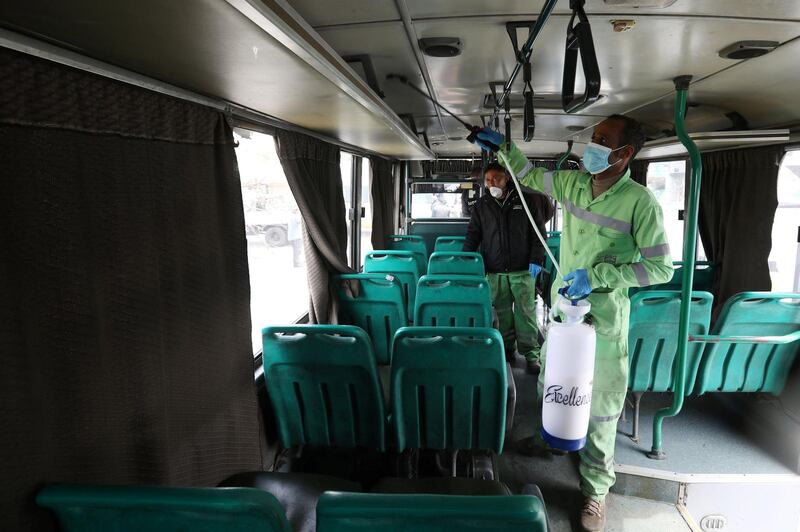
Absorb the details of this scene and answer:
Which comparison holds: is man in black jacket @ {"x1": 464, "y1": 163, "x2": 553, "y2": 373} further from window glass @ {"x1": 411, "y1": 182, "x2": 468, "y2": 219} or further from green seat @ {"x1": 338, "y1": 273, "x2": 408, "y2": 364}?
window glass @ {"x1": 411, "y1": 182, "x2": 468, "y2": 219}

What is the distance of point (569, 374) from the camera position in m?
1.97

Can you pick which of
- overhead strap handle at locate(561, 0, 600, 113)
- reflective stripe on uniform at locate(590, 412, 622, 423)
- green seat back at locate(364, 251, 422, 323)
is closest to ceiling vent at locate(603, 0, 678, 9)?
overhead strap handle at locate(561, 0, 600, 113)

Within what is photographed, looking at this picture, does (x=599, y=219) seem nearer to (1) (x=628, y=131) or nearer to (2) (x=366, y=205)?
(1) (x=628, y=131)

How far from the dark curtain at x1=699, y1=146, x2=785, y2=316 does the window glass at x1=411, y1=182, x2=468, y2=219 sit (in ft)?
13.4

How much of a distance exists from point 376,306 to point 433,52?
2.04 metres

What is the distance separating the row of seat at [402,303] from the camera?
359 centimetres

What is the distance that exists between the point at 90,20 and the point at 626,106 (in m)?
3.99

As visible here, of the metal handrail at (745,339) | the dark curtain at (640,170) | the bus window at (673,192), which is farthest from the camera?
the dark curtain at (640,170)

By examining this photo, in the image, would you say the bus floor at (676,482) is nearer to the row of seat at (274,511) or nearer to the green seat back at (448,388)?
the green seat back at (448,388)

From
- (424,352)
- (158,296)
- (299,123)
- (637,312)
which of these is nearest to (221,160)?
(158,296)

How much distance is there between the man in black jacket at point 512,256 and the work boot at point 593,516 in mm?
2064

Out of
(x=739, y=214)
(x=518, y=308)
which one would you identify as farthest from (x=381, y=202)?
(x=739, y=214)

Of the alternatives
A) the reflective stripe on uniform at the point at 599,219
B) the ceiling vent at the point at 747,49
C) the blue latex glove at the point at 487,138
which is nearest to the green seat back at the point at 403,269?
the reflective stripe on uniform at the point at 599,219

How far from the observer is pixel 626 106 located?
402 centimetres
